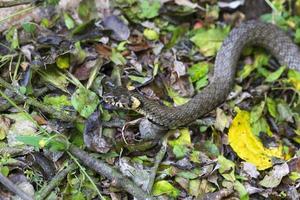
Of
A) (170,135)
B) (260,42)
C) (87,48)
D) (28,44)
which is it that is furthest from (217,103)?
(28,44)

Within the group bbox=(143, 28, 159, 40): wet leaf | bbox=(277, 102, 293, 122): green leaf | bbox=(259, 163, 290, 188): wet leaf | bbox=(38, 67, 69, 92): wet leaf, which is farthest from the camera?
bbox=(143, 28, 159, 40): wet leaf

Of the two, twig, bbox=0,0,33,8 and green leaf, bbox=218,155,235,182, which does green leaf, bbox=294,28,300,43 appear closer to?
green leaf, bbox=218,155,235,182

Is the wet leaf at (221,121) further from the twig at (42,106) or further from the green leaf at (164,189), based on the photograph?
the twig at (42,106)

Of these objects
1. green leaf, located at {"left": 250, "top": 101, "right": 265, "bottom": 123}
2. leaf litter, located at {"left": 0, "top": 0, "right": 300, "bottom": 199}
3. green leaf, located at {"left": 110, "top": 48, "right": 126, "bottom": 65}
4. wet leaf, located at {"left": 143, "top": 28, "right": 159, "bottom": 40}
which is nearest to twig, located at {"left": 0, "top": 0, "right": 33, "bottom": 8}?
leaf litter, located at {"left": 0, "top": 0, "right": 300, "bottom": 199}

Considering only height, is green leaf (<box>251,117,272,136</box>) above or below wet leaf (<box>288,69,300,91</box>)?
below

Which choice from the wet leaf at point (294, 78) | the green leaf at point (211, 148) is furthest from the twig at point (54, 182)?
the wet leaf at point (294, 78)

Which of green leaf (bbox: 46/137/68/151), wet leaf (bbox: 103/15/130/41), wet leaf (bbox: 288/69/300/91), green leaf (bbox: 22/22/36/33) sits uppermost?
green leaf (bbox: 22/22/36/33)
